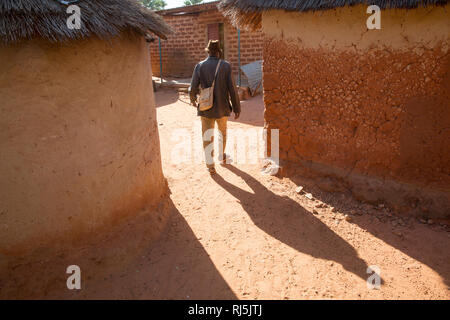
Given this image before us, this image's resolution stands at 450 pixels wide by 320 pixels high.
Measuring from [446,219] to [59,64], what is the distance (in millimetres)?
4024

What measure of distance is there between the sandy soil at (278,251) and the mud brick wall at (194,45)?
780 cm

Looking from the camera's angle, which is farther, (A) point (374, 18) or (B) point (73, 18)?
(A) point (374, 18)

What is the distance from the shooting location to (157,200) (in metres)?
3.81

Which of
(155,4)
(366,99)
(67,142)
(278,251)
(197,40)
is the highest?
(155,4)

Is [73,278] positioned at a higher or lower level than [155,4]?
lower

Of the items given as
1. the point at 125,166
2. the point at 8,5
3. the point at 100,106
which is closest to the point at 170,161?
the point at 125,166

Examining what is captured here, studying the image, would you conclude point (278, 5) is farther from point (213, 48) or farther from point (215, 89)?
point (215, 89)

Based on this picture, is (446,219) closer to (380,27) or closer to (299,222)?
(299,222)

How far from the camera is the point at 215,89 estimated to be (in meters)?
4.85

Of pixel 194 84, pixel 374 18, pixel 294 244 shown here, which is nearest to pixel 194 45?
pixel 194 84

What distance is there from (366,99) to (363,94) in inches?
2.7

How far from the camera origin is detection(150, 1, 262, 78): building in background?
11.4m

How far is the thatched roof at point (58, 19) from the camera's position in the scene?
2.30 metres

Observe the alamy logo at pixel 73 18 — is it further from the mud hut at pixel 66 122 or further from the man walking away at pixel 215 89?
the man walking away at pixel 215 89
